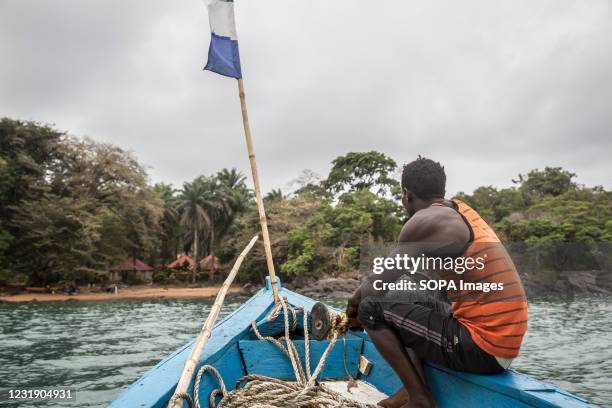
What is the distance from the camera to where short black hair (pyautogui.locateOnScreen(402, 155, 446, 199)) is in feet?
6.84

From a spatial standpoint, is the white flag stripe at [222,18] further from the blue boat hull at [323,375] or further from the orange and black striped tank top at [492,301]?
the orange and black striped tank top at [492,301]

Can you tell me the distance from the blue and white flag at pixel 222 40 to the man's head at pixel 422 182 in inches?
71.6

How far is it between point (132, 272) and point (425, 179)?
3511cm

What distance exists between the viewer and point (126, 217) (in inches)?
1131

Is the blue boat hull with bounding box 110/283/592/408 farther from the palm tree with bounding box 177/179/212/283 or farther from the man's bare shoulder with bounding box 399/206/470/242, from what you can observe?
the palm tree with bounding box 177/179/212/283

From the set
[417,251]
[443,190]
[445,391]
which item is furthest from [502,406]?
[443,190]

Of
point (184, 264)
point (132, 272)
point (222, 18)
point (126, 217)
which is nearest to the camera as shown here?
point (222, 18)

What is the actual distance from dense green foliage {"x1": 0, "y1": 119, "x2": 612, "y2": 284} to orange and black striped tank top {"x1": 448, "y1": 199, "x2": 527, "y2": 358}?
23.9 meters

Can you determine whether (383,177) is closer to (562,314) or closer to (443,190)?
(562,314)

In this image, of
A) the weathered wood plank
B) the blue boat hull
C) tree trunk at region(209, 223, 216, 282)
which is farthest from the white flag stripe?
tree trunk at region(209, 223, 216, 282)

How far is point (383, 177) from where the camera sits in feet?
111

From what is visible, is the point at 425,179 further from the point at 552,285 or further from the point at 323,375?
the point at 552,285

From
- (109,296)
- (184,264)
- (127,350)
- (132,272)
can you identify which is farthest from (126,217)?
A: (127,350)

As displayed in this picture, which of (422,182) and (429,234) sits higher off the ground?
(422,182)
